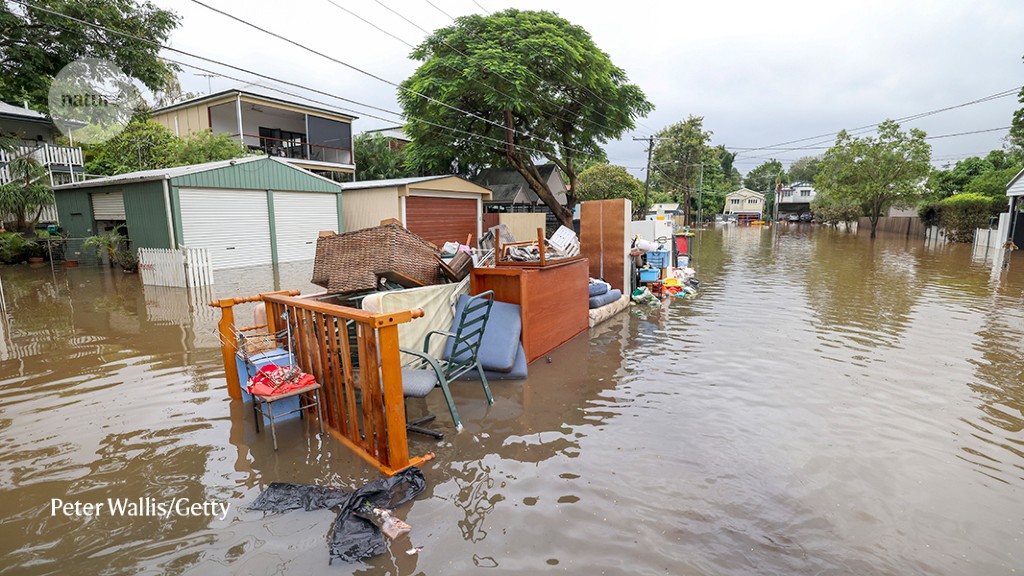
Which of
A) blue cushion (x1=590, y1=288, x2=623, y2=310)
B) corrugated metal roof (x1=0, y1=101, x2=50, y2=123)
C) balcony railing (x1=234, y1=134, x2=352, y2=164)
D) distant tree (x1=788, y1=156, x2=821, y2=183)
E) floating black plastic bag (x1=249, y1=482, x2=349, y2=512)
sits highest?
distant tree (x1=788, y1=156, x2=821, y2=183)

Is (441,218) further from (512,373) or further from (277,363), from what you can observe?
(277,363)

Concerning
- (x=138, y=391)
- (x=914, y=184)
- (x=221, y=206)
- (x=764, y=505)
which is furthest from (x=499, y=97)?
(x=914, y=184)

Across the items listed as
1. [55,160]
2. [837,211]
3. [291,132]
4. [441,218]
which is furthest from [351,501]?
[837,211]

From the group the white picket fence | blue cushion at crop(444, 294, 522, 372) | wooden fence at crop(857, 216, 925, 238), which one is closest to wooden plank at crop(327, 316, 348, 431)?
blue cushion at crop(444, 294, 522, 372)

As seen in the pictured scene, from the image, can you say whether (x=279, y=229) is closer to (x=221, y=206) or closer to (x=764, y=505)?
(x=221, y=206)

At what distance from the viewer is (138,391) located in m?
4.84

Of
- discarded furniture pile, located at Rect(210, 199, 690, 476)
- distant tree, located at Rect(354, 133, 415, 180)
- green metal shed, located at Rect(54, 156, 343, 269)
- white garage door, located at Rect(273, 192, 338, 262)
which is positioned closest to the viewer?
discarded furniture pile, located at Rect(210, 199, 690, 476)

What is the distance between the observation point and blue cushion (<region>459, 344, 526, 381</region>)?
5.32m

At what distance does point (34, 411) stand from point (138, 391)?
0.74 meters

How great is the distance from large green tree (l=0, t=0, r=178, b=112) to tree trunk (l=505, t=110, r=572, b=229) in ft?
39.8

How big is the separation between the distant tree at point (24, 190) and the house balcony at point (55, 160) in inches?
70.2

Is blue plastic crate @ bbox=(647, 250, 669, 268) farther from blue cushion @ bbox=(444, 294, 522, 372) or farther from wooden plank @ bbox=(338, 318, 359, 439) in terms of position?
wooden plank @ bbox=(338, 318, 359, 439)

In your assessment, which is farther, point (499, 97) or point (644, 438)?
point (499, 97)

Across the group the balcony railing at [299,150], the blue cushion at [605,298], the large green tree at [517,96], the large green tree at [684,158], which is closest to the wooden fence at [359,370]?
the blue cushion at [605,298]
